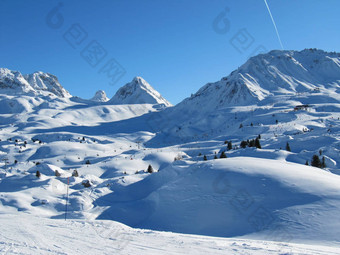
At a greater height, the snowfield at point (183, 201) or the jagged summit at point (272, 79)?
the jagged summit at point (272, 79)

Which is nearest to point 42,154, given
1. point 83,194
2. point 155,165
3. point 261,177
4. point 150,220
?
point 155,165

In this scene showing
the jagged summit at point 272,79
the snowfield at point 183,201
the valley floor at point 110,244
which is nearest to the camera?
the valley floor at point 110,244

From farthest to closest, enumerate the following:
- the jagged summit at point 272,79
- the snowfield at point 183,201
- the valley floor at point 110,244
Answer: the jagged summit at point 272,79
the snowfield at point 183,201
the valley floor at point 110,244

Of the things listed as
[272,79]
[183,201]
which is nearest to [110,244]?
[183,201]

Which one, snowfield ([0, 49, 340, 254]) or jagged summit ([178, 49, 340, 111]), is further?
jagged summit ([178, 49, 340, 111])

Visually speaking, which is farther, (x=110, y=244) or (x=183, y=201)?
(x=183, y=201)

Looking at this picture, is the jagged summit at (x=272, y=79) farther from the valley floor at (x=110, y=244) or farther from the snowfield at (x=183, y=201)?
the valley floor at (x=110, y=244)

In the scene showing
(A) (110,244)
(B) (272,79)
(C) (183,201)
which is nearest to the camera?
(A) (110,244)

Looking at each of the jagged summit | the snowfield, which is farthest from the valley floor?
the jagged summit

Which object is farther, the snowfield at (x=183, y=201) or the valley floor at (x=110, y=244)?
the snowfield at (x=183, y=201)

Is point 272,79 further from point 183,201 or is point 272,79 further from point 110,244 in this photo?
point 110,244

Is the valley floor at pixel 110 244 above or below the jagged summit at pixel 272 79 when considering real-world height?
below

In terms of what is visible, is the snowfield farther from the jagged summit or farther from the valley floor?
the jagged summit

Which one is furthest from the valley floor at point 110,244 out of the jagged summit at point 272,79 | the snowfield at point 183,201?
the jagged summit at point 272,79
